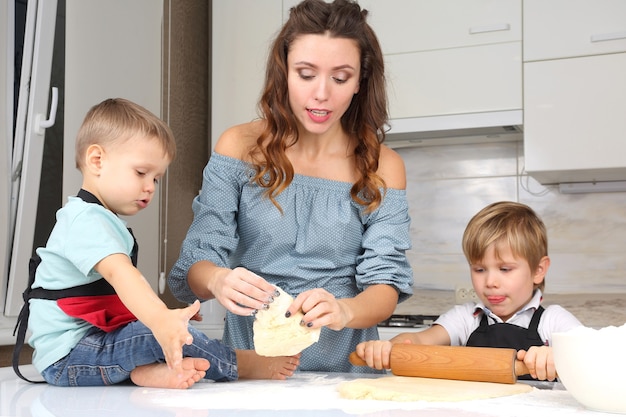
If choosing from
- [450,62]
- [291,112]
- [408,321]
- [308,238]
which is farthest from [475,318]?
[450,62]

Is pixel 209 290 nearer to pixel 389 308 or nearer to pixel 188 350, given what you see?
pixel 188 350

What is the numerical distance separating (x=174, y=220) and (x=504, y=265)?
1767 mm

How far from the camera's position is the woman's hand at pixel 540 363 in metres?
1.12

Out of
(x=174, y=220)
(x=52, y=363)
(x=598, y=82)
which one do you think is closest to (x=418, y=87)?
(x=598, y=82)

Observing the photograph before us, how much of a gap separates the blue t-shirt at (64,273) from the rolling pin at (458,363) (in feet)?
1.51

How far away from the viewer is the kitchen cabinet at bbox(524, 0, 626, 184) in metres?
2.53

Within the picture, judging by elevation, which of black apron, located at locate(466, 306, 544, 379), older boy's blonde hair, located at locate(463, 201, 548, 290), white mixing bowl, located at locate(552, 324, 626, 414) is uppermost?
older boy's blonde hair, located at locate(463, 201, 548, 290)

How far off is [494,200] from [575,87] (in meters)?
0.55

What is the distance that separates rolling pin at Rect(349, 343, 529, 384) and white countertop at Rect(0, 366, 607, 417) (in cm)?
6

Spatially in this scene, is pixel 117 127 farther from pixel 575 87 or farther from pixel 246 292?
pixel 575 87

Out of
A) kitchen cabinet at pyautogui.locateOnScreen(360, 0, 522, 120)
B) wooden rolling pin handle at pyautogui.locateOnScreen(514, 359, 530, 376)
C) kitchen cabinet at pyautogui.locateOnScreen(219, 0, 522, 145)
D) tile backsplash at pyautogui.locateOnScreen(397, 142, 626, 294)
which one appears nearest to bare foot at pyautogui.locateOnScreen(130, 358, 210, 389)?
wooden rolling pin handle at pyautogui.locateOnScreen(514, 359, 530, 376)

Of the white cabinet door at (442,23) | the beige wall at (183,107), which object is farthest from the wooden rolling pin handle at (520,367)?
the beige wall at (183,107)

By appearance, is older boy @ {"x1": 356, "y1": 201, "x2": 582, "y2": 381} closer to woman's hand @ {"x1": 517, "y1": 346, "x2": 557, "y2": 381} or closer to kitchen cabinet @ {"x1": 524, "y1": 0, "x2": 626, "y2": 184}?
woman's hand @ {"x1": 517, "y1": 346, "x2": 557, "y2": 381}

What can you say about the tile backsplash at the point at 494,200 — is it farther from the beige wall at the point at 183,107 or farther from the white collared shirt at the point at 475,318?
the white collared shirt at the point at 475,318
